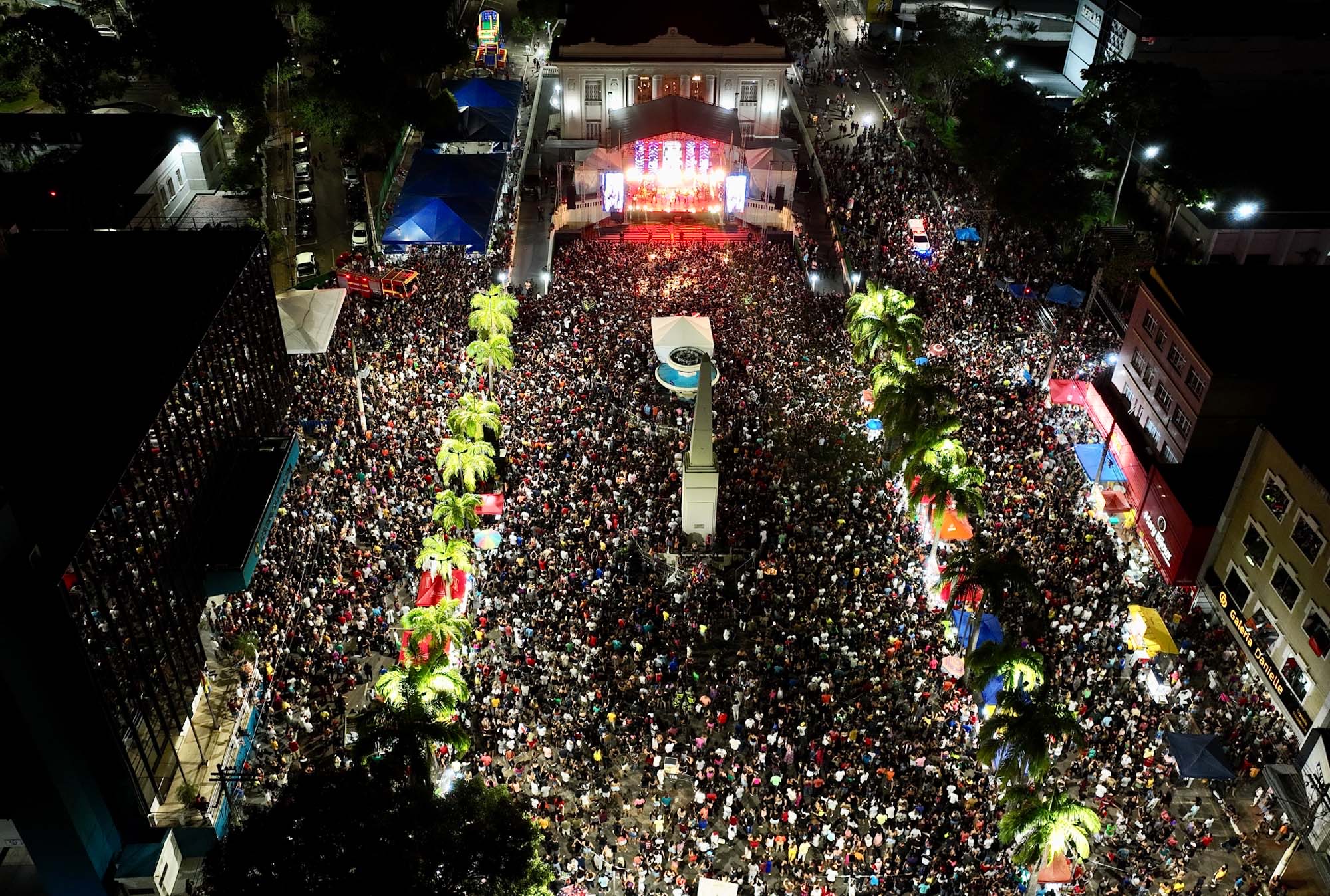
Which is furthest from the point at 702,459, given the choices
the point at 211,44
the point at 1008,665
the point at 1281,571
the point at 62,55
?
the point at 62,55

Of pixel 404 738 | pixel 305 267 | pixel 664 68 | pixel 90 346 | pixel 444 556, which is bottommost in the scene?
pixel 305 267

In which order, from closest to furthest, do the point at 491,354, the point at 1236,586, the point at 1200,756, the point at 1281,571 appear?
the point at 1200,756, the point at 1281,571, the point at 1236,586, the point at 491,354

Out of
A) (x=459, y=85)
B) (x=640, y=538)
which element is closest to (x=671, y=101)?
(x=459, y=85)

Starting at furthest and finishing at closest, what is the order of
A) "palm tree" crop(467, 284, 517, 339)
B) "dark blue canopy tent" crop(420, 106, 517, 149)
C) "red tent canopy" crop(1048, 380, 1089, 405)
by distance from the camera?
"dark blue canopy tent" crop(420, 106, 517, 149), "palm tree" crop(467, 284, 517, 339), "red tent canopy" crop(1048, 380, 1089, 405)

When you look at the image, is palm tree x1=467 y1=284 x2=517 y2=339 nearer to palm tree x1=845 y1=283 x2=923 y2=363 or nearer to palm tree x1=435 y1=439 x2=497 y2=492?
Result: palm tree x1=435 y1=439 x2=497 y2=492

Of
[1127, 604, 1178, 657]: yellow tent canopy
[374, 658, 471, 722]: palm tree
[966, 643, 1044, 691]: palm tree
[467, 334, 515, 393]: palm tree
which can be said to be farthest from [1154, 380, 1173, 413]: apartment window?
[374, 658, 471, 722]: palm tree

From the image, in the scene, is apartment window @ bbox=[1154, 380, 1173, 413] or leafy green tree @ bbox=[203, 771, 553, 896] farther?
apartment window @ bbox=[1154, 380, 1173, 413]

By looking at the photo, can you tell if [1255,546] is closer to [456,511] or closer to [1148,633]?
[1148,633]
